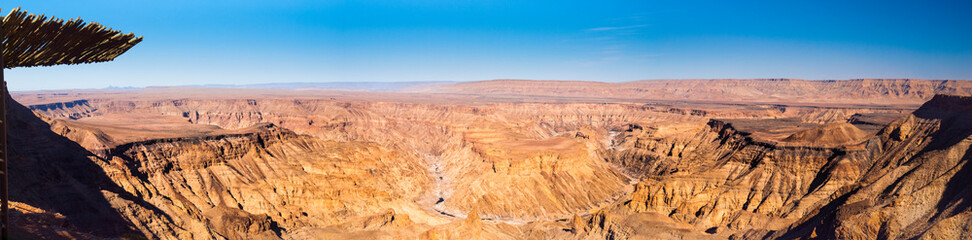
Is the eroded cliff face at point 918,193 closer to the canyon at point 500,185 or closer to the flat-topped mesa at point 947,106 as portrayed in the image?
the flat-topped mesa at point 947,106

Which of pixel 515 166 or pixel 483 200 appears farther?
pixel 515 166

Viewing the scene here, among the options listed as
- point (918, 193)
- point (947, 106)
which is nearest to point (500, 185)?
point (918, 193)

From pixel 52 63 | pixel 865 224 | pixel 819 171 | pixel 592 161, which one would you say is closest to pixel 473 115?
pixel 592 161

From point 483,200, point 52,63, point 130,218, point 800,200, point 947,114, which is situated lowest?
point 483,200

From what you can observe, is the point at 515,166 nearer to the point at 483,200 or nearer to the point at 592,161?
the point at 483,200

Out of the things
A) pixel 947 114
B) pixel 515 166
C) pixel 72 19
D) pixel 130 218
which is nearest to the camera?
pixel 72 19

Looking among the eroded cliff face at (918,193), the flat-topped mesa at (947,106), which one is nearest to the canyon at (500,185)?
the eroded cliff face at (918,193)

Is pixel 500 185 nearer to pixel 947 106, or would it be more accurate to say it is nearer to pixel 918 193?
pixel 918 193

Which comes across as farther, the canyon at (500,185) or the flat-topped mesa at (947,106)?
the flat-topped mesa at (947,106)

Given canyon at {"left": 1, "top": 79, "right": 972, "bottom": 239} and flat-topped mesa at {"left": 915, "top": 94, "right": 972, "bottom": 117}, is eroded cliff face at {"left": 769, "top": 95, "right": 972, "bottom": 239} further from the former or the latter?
canyon at {"left": 1, "top": 79, "right": 972, "bottom": 239}

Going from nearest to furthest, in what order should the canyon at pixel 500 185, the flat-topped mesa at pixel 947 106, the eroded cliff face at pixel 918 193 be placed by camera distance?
the eroded cliff face at pixel 918 193
the canyon at pixel 500 185
the flat-topped mesa at pixel 947 106

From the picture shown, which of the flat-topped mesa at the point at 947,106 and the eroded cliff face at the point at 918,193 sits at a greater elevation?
the flat-topped mesa at the point at 947,106
